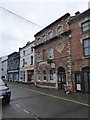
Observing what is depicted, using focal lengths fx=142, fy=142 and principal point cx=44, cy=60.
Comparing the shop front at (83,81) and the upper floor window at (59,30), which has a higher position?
the upper floor window at (59,30)

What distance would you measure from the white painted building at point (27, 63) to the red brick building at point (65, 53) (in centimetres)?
352

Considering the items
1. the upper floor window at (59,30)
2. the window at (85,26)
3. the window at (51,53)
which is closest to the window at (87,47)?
the window at (85,26)

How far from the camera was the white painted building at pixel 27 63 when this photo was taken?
90.5ft

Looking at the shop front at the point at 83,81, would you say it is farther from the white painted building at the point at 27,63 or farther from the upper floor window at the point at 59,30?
the white painted building at the point at 27,63

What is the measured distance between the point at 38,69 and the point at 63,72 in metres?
6.72

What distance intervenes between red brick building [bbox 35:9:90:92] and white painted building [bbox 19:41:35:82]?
3.52m

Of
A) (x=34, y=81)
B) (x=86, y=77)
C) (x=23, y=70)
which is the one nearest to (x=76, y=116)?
(x=86, y=77)

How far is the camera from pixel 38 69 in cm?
2391

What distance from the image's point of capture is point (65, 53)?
58.7 ft

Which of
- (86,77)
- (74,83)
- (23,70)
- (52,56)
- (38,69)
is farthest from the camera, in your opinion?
(23,70)

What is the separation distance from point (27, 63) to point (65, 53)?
13443 millimetres

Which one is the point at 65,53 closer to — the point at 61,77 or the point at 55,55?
the point at 55,55

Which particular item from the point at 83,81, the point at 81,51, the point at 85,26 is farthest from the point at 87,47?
the point at 83,81

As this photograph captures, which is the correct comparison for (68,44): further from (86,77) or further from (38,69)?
(38,69)
